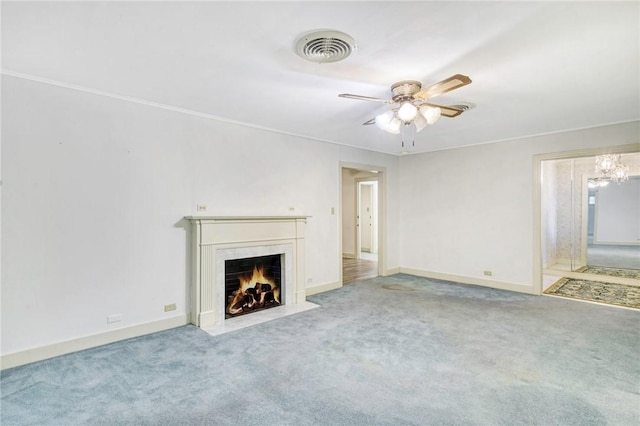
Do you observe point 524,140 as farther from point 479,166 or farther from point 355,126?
point 355,126

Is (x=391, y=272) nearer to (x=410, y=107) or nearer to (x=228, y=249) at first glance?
(x=228, y=249)

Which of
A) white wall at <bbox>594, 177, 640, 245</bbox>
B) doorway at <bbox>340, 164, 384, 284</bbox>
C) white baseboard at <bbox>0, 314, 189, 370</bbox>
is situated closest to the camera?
white baseboard at <bbox>0, 314, 189, 370</bbox>

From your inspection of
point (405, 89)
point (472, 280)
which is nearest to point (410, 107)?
point (405, 89)

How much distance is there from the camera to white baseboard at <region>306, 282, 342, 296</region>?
509 cm

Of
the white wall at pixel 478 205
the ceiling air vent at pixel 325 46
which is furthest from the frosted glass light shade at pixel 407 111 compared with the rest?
the white wall at pixel 478 205

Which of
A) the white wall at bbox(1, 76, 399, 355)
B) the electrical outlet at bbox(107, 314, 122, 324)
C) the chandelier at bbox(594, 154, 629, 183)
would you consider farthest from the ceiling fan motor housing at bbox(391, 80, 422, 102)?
the chandelier at bbox(594, 154, 629, 183)

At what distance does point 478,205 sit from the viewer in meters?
5.66

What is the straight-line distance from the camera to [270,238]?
4375 millimetres

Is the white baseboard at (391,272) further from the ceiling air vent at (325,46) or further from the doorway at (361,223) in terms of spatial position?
the ceiling air vent at (325,46)

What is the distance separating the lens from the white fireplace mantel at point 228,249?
145 inches

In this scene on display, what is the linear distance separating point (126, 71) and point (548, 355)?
441cm

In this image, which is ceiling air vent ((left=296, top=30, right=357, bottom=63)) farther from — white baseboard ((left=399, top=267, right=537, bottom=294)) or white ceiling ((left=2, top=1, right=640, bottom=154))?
white baseboard ((left=399, top=267, right=537, bottom=294))

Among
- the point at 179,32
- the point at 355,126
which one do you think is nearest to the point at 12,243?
the point at 179,32

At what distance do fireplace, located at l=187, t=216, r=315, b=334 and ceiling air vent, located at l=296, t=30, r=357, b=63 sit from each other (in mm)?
2169
